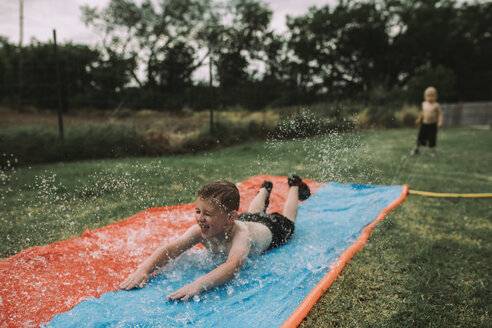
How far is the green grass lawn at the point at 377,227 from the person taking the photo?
Answer: 6.92 ft

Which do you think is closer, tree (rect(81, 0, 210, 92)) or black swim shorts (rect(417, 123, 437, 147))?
black swim shorts (rect(417, 123, 437, 147))

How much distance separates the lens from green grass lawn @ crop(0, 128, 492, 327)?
2.11 meters

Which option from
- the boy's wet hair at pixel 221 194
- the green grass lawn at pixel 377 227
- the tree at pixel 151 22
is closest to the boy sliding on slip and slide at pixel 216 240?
the boy's wet hair at pixel 221 194

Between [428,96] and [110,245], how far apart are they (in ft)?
29.8

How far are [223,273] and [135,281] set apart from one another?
0.63 metres

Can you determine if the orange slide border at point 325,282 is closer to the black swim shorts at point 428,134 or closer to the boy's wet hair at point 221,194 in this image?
the boy's wet hair at point 221,194

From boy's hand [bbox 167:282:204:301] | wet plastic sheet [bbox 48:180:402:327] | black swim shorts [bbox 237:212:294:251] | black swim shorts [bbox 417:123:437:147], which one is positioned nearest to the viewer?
wet plastic sheet [bbox 48:180:402:327]

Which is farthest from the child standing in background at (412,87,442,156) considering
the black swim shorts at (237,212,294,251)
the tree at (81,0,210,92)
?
the tree at (81,0,210,92)

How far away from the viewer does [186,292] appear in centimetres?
209

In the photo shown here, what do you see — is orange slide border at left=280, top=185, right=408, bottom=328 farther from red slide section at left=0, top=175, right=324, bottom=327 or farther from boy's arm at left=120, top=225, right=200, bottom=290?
red slide section at left=0, top=175, right=324, bottom=327

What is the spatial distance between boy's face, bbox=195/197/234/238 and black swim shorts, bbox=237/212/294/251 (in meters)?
0.64

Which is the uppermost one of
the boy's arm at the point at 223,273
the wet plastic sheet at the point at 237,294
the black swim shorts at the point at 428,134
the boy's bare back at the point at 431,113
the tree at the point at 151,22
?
the tree at the point at 151,22

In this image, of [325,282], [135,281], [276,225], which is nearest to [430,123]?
[276,225]

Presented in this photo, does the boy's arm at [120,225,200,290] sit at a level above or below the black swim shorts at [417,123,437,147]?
below
